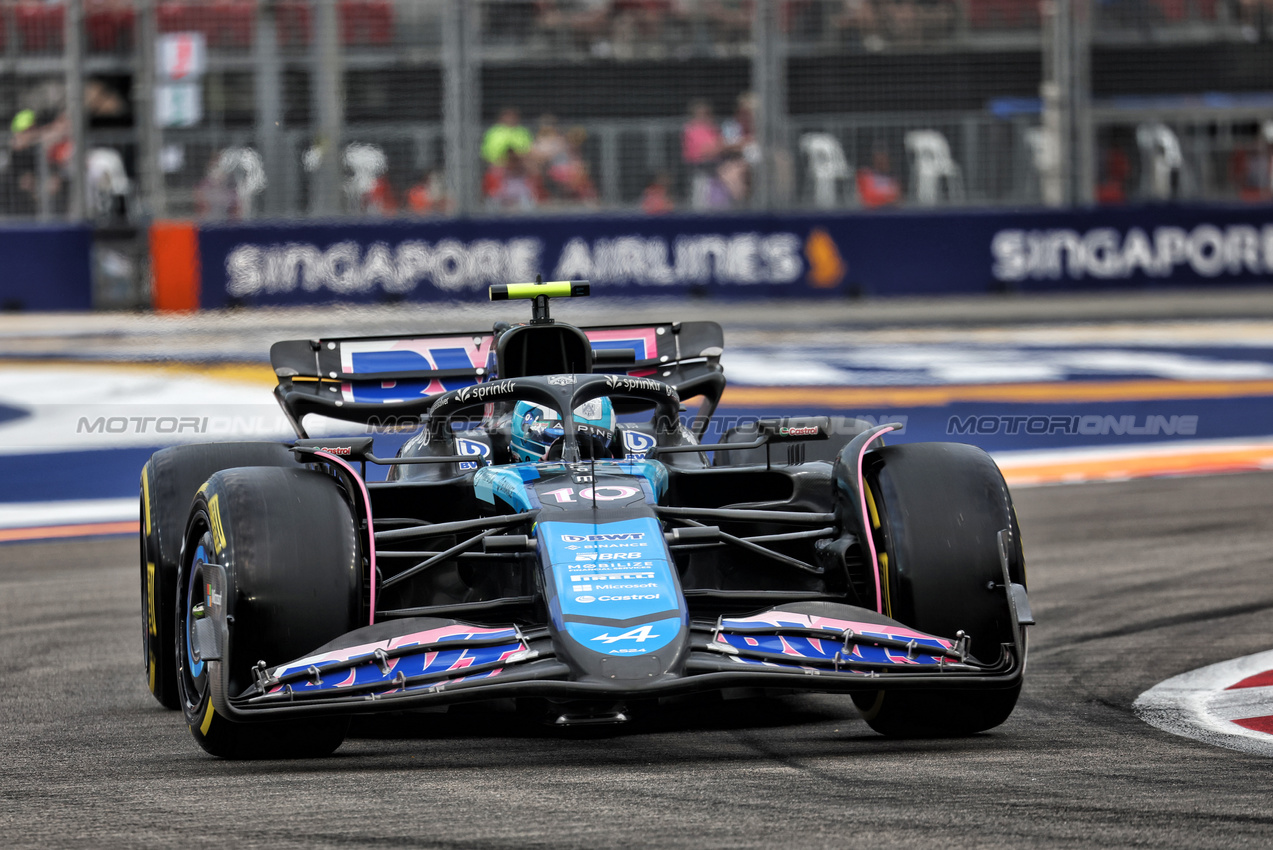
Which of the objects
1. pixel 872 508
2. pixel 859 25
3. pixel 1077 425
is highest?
pixel 859 25

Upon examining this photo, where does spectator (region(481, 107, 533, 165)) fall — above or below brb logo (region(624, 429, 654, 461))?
above

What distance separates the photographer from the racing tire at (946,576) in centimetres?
569

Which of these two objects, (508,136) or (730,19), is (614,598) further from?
(730,19)

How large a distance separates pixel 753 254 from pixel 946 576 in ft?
52.5

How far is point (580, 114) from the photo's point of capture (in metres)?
21.5

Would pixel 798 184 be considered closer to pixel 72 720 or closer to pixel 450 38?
pixel 450 38

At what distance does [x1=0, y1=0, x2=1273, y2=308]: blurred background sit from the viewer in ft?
69.0

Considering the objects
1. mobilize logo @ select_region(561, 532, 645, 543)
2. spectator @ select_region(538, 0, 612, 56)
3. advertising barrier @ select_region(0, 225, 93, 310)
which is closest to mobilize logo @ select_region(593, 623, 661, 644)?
mobilize logo @ select_region(561, 532, 645, 543)

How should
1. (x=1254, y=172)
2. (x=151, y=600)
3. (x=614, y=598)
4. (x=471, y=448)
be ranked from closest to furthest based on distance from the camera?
1. (x=614, y=598)
2. (x=151, y=600)
3. (x=471, y=448)
4. (x=1254, y=172)

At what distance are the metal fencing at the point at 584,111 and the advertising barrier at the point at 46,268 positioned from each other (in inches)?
13.0

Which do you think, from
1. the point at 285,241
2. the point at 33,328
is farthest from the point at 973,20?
the point at 33,328

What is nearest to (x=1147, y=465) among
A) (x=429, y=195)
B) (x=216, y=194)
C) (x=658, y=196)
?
(x=658, y=196)

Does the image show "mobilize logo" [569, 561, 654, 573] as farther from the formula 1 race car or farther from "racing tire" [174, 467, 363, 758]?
"racing tire" [174, 467, 363, 758]

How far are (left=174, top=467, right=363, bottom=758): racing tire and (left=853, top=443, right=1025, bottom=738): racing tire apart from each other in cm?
167
